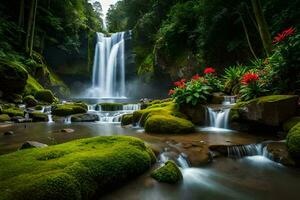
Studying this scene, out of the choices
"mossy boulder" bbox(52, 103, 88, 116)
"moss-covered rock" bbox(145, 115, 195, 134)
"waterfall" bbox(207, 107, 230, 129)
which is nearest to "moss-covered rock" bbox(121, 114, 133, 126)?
"moss-covered rock" bbox(145, 115, 195, 134)

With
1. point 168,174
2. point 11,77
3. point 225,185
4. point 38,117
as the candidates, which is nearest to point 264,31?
point 225,185

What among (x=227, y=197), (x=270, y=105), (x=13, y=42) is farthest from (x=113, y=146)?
(x=13, y=42)

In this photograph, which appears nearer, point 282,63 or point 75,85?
point 282,63

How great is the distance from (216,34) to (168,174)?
13087 millimetres

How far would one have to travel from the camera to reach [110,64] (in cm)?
2847

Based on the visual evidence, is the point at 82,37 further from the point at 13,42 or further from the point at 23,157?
the point at 23,157

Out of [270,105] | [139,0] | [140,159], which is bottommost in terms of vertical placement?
[140,159]

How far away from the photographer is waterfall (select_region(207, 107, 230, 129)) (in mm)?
8609

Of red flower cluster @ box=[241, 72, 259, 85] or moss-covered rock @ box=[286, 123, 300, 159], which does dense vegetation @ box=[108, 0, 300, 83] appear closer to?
red flower cluster @ box=[241, 72, 259, 85]

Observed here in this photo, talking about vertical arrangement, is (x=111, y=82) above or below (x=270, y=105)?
above

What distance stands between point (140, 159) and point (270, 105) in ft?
14.8

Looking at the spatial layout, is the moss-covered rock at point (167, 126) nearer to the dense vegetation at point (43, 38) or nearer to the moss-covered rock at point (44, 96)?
the moss-covered rock at point (44, 96)

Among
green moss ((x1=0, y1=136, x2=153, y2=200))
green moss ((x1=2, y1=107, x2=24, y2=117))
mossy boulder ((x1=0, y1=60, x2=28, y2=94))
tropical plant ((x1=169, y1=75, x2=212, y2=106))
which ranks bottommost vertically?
green moss ((x1=0, y1=136, x2=153, y2=200))

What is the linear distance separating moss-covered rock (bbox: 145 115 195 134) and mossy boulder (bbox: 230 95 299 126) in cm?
191
